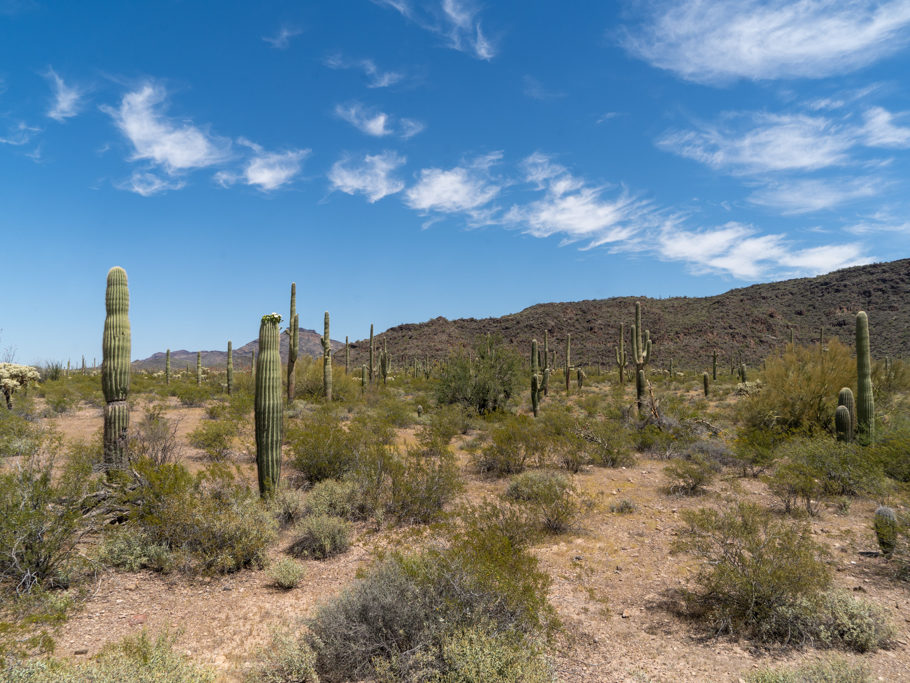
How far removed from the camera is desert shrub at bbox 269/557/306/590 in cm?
579

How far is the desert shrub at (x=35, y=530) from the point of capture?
5.06m

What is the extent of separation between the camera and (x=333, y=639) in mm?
4168

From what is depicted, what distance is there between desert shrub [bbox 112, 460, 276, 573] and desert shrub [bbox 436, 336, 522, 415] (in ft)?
40.6

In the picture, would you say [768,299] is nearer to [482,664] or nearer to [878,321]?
[878,321]

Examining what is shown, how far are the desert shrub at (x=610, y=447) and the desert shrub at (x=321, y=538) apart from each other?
23.8 feet

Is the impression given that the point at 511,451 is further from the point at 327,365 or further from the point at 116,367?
the point at 327,365

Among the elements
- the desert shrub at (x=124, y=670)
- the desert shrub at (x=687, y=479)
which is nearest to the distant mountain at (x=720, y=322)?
the desert shrub at (x=687, y=479)

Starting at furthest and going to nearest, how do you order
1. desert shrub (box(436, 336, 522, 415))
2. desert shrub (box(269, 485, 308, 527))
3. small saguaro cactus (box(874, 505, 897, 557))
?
desert shrub (box(436, 336, 522, 415)) → desert shrub (box(269, 485, 308, 527)) → small saguaro cactus (box(874, 505, 897, 557))

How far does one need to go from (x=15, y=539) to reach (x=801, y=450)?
41.3 feet

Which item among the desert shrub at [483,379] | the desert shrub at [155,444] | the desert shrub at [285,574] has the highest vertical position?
the desert shrub at [483,379]

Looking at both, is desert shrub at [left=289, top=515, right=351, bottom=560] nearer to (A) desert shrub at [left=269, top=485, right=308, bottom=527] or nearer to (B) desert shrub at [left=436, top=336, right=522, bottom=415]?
(A) desert shrub at [left=269, top=485, right=308, bottom=527]

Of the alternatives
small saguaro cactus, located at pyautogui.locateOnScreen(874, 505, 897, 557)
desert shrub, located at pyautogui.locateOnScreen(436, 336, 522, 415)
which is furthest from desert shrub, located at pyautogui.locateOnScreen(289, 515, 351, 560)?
desert shrub, located at pyautogui.locateOnScreen(436, 336, 522, 415)

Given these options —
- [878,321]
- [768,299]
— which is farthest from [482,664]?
[768,299]

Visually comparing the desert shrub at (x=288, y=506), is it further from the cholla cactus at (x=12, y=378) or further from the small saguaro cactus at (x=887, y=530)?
the cholla cactus at (x=12, y=378)
